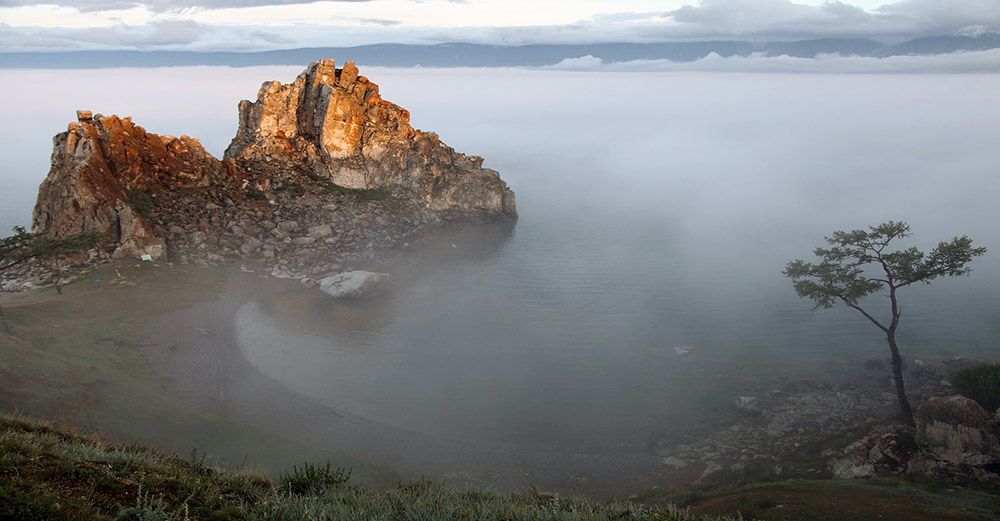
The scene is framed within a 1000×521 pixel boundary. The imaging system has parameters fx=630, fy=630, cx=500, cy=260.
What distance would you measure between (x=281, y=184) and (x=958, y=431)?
5986 centimetres

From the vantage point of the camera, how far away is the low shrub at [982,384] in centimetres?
2970

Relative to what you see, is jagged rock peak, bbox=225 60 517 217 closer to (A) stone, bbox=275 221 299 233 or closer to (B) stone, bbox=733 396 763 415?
(A) stone, bbox=275 221 299 233

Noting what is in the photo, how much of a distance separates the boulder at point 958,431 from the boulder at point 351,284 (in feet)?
123

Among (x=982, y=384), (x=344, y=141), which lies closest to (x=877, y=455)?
(x=982, y=384)

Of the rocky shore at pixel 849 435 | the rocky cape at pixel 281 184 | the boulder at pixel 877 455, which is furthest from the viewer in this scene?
the rocky cape at pixel 281 184

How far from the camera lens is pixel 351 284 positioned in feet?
166

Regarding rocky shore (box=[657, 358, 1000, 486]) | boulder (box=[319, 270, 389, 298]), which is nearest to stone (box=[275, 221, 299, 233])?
boulder (box=[319, 270, 389, 298])

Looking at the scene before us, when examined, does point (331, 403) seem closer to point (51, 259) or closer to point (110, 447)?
point (110, 447)

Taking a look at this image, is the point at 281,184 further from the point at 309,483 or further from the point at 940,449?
the point at 940,449

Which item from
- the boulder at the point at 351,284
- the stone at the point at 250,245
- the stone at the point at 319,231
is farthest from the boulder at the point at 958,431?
the stone at the point at 250,245

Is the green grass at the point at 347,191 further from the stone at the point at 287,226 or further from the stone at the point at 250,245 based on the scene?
the stone at the point at 250,245

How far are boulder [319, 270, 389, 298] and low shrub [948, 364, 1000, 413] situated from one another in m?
39.0

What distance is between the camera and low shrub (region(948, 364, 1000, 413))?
97.5 ft

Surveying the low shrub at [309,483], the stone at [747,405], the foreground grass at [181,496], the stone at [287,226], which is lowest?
the stone at [747,405]
